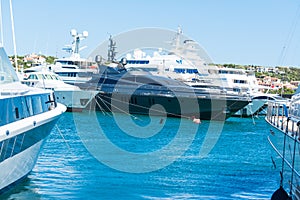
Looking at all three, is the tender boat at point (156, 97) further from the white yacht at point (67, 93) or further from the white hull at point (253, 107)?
the white hull at point (253, 107)

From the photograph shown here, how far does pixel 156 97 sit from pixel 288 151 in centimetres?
4682

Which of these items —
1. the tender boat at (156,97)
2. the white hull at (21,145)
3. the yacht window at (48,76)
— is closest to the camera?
the white hull at (21,145)

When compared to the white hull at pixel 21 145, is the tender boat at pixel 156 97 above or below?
below

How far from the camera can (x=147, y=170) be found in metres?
21.6

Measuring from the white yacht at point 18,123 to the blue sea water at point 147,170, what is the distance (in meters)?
1.07

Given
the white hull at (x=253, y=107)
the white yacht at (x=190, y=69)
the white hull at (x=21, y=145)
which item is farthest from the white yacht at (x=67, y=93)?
the white hull at (x=21, y=145)

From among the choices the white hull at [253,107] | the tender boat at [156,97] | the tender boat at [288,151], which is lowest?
the white hull at [253,107]

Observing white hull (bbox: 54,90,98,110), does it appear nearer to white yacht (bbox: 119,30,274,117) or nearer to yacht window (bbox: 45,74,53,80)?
yacht window (bbox: 45,74,53,80)

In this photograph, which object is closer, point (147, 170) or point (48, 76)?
point (147, 170)

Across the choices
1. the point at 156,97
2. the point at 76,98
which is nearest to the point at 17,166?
the point at 76,98

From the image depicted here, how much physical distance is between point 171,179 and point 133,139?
1500 centimetres

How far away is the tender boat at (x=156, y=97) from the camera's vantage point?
59.2 meters

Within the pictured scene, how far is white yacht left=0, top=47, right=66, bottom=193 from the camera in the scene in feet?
41.4

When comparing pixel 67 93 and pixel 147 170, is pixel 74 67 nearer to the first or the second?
pixel 67 93
